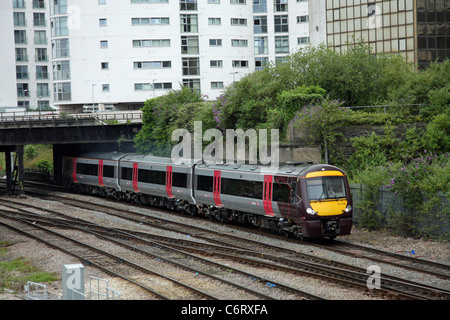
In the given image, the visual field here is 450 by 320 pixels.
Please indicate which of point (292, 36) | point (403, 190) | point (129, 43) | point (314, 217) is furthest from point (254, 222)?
point (292, 36)

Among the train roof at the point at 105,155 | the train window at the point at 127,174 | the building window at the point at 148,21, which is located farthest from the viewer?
the building window at the point at 148,21

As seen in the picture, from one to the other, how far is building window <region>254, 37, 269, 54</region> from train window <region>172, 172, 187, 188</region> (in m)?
34.9

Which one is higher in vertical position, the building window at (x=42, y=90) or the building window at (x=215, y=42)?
the building window at (x=215, y=42)

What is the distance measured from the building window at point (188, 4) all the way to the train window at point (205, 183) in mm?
34242

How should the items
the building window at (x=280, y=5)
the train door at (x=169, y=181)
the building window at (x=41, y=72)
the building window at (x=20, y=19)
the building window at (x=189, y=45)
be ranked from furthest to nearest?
the building window at (x=41, y=72)
the building window at (x=20, y=19)
the building window at (x=280, y=5)
the building window at (x=189, y=45)
the train door at (x=169, y=181)

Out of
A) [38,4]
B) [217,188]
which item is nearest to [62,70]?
[38,4]

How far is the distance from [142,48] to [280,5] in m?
16.1

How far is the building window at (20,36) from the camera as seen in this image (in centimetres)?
7481

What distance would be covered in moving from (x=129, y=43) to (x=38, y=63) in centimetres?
2618

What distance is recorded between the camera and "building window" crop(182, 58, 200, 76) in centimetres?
5675

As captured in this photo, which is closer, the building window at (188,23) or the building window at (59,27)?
the building window at (59,27)

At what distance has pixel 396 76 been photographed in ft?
107

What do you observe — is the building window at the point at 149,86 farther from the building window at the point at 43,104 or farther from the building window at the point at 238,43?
the building window at the point at 43,104

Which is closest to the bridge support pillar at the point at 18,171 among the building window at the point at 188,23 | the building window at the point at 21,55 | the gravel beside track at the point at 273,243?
the gravel beside track at the point at 273,243
